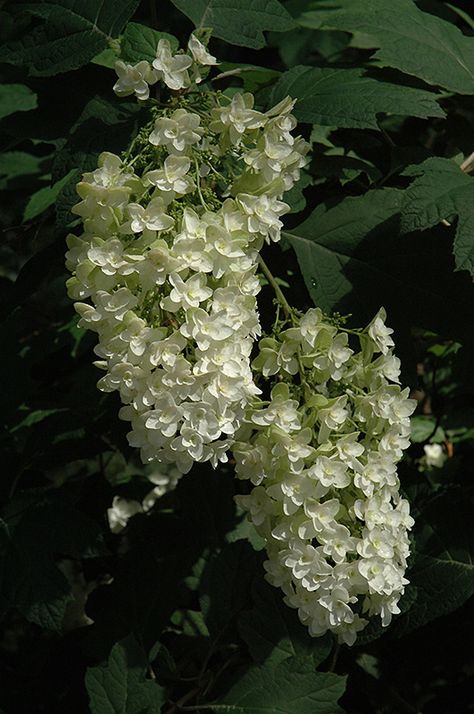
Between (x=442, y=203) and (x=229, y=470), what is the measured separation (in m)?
0.89

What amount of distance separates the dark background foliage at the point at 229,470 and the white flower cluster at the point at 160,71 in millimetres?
137

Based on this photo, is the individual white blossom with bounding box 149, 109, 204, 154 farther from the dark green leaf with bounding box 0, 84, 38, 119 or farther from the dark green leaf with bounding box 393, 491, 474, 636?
the dark green leaf with bounding box 0, 84, 38, 119

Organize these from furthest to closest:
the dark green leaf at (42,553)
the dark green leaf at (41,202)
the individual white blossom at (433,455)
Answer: the individual white blossom at (433,455)
the dark green leaf at (41,202)
the dark green leaf at (42,553)

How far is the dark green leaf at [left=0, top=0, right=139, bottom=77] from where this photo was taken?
1.74 metres

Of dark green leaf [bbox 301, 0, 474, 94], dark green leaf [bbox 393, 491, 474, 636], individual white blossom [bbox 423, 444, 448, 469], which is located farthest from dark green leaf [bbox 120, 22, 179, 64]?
individual white blossom [bbox 423, 444, 448, 469]

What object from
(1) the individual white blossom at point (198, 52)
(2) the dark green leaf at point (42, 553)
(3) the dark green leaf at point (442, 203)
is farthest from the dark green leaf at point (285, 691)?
(1) the individual white blossom at point (198, 52)

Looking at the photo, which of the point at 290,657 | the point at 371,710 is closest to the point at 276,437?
the point at 290,657

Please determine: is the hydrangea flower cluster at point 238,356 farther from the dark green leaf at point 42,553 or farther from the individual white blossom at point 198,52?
the dark green leaf at point 42,553

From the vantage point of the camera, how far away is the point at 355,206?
1.80 meters

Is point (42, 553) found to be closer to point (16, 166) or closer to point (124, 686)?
point (124, 686)

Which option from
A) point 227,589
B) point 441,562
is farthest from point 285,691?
point 441,562

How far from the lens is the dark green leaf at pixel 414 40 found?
5.91 ft

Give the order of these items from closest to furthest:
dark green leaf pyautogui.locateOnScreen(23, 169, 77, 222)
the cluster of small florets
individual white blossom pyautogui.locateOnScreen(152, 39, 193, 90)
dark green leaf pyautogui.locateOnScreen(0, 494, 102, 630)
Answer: the cluster of small florets → individual white blossom pyautogui.locateOnScreen(152, 39, 193, 90) → dark green leaf pyautogui.locateOnScreen(0, 494, 102, 630) → dark green leaf pyautogui.locateOnScreen(23, 169, 77, 222)

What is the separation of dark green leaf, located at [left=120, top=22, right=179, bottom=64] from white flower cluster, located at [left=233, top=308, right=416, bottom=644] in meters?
0.56
